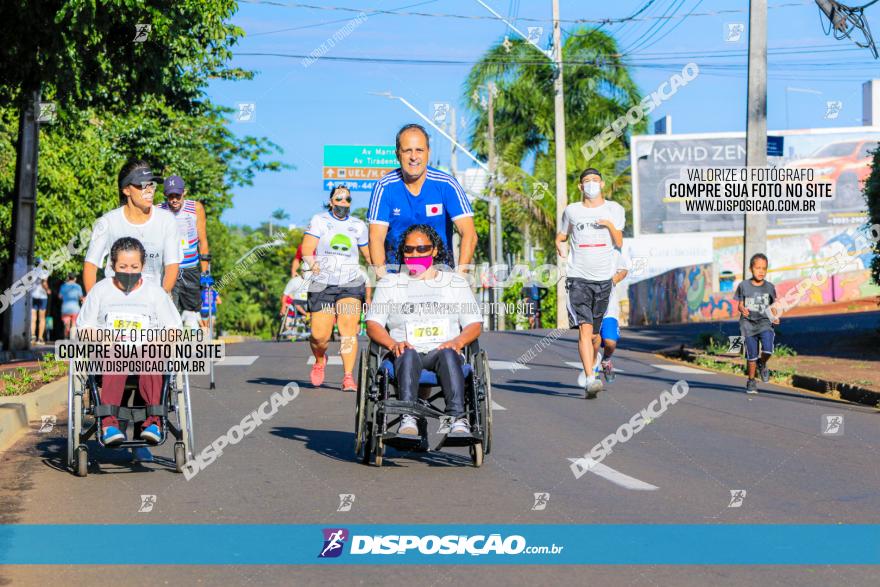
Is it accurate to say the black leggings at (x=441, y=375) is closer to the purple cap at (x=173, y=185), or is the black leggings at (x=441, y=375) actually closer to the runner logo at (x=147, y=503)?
the runner logo at (x=147, y=503)

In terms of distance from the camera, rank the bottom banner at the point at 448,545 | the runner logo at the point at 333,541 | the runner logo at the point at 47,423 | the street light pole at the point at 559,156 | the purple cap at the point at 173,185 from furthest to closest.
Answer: the street light pole at the point at 559,156, the purple cap at the point at 173,185, the runner logo at the point at 47,423, the runner logo at the point at 333,541, the bottom banner at the point at 448,545

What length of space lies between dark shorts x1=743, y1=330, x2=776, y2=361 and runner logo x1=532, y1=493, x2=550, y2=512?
792 centimetres

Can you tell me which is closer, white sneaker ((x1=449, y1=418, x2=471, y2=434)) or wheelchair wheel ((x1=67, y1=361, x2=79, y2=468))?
white sneaker ((x1=449, y1=418, x2=471, y2=434))

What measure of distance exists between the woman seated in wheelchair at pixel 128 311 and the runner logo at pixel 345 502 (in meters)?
1.49

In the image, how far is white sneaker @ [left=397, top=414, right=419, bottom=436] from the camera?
25.9 feet

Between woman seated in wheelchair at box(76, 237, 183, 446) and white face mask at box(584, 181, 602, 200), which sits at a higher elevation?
white face mask at box(584, 181, 602, 200)

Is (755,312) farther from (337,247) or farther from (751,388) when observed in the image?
(337,247)

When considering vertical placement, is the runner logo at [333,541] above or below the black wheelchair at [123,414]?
below

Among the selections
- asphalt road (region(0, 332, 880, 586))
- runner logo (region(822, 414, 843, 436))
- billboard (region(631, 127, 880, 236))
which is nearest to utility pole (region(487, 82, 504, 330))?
billboard (region(631, 127, 880, 236))

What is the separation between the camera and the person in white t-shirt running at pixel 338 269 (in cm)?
1330

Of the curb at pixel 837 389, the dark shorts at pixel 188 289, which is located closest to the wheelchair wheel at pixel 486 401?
the dark shorts at pixel 188 289

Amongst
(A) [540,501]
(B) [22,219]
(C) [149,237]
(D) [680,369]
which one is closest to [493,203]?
(B) [22,219]

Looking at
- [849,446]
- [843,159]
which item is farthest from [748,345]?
[843,159]

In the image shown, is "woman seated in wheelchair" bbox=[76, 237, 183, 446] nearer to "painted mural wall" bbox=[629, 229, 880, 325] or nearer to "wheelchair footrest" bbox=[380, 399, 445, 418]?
"wheelchair footrest" bbox=[380, 399, 445, 418]
